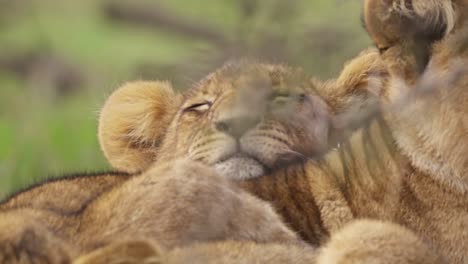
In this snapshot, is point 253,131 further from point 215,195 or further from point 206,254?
point 206,254

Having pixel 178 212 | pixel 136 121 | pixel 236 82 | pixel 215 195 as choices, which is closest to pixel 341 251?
pixel 215 195

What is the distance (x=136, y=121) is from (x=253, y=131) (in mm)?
1191

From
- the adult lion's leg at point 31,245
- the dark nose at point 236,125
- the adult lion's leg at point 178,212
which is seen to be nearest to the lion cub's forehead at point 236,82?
the dark nose at point 236,125

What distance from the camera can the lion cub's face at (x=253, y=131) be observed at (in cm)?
397

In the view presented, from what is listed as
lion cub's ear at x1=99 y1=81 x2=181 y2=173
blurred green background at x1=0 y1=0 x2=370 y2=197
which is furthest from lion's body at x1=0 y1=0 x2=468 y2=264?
blurred green background at x1=0 y1=0 x2=370 y2=197

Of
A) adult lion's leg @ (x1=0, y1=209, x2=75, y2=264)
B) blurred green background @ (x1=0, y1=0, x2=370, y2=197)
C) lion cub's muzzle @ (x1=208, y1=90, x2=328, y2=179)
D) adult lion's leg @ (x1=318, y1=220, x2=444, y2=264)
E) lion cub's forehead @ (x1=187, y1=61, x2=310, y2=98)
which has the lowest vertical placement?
adult lion's leg @ (x1=318, y1=220, x2=444, y2=264)

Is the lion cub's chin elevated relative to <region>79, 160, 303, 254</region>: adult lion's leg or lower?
elevated

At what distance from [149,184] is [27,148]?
2568 millimetres

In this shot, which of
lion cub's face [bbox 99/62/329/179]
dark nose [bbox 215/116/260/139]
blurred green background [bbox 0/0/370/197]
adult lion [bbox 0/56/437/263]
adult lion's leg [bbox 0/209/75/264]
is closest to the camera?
blurred green background [bbox 0/0/370/197]

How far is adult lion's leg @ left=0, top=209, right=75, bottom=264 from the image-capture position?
7.32 feet

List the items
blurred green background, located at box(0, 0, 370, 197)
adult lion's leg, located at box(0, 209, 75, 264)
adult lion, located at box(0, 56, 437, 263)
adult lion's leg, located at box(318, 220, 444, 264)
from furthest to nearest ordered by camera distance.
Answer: adult lion's leg, located at box(318, 220, 444, 264) → adult lion, located at box(0, 56, 437, 263) → adult lion's leg, located at box(0, 209, 75, 264) → blurred green background, located at box(0, 0, 370, 197)

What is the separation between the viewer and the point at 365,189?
12.2 feet

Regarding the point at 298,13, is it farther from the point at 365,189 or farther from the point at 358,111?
the point at 358,111

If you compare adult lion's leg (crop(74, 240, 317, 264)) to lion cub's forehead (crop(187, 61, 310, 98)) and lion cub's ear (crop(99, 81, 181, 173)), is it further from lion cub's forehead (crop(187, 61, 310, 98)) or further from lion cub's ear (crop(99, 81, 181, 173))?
lion cub's ear (crop(99, 81, 181, 173))
